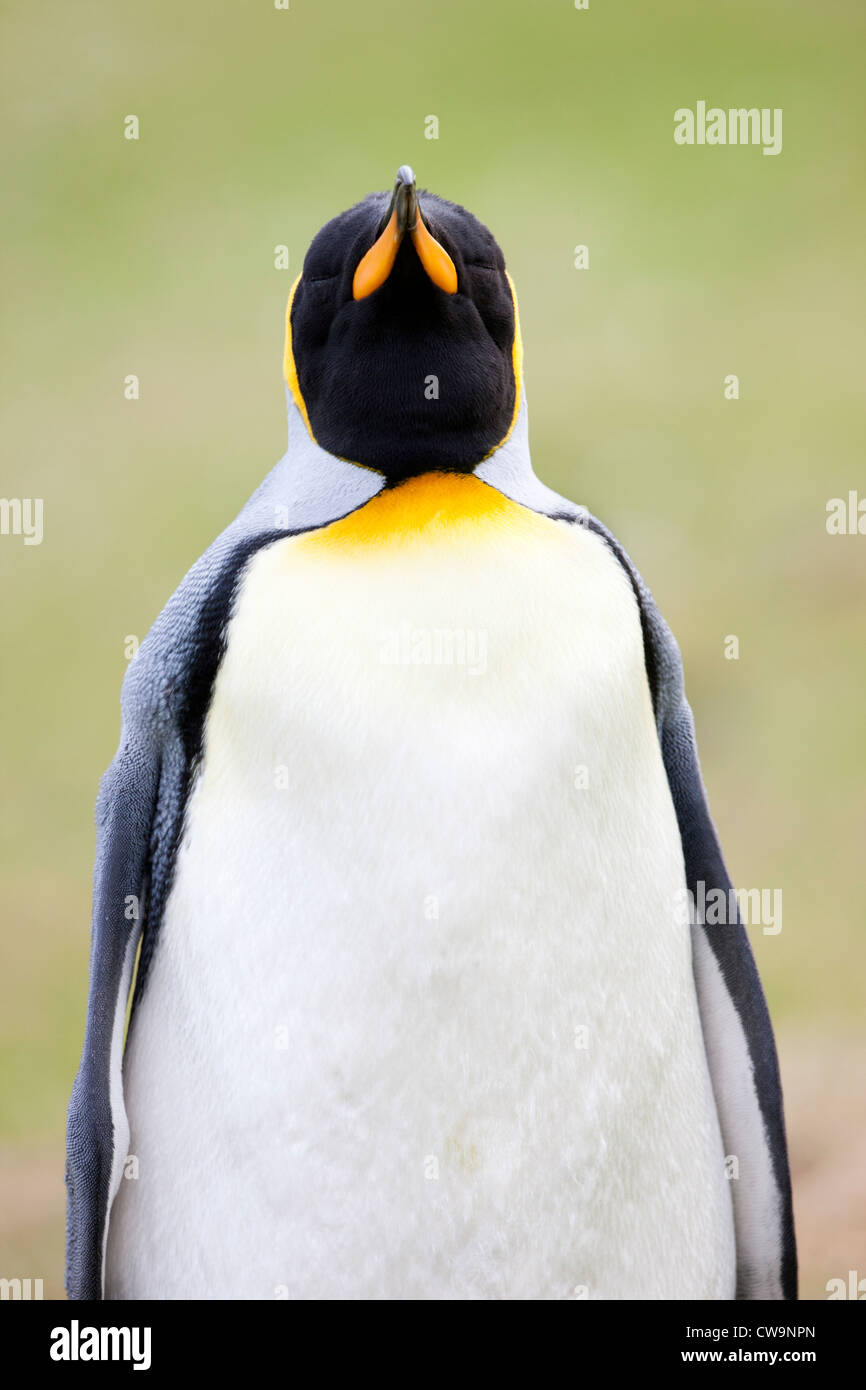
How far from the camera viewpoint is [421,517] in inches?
34.6

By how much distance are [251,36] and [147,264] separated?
950mm

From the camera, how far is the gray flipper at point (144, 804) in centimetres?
88

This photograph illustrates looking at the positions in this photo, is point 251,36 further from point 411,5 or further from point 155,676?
point 155,676

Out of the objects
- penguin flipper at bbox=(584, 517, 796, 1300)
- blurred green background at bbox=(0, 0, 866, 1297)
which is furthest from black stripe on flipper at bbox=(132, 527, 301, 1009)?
blurred green background at bbox=(0, 0, 866, 1297)

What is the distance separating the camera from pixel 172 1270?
887 millimetres

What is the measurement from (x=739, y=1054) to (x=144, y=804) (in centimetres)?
50

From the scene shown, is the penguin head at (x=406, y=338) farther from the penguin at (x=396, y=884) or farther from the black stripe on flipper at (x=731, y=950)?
the black stripe on flipper at (x=731, y=950)

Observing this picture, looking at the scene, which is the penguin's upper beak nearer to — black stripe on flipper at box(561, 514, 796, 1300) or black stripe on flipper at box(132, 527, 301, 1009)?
black stripe on flipper at box(132, 527, 301, 1009)

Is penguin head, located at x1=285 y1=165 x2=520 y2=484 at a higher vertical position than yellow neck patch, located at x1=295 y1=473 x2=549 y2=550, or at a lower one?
higher

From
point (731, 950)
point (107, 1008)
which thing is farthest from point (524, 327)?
point (107, 1008)

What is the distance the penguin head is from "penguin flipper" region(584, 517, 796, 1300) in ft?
0.57

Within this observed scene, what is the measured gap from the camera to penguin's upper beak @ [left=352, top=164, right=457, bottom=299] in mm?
796

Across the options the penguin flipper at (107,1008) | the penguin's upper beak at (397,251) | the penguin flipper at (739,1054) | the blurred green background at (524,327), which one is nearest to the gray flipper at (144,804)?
the penguin flipper at (107,1008)

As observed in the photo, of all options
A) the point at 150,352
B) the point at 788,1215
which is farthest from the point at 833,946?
the point at 150,352
